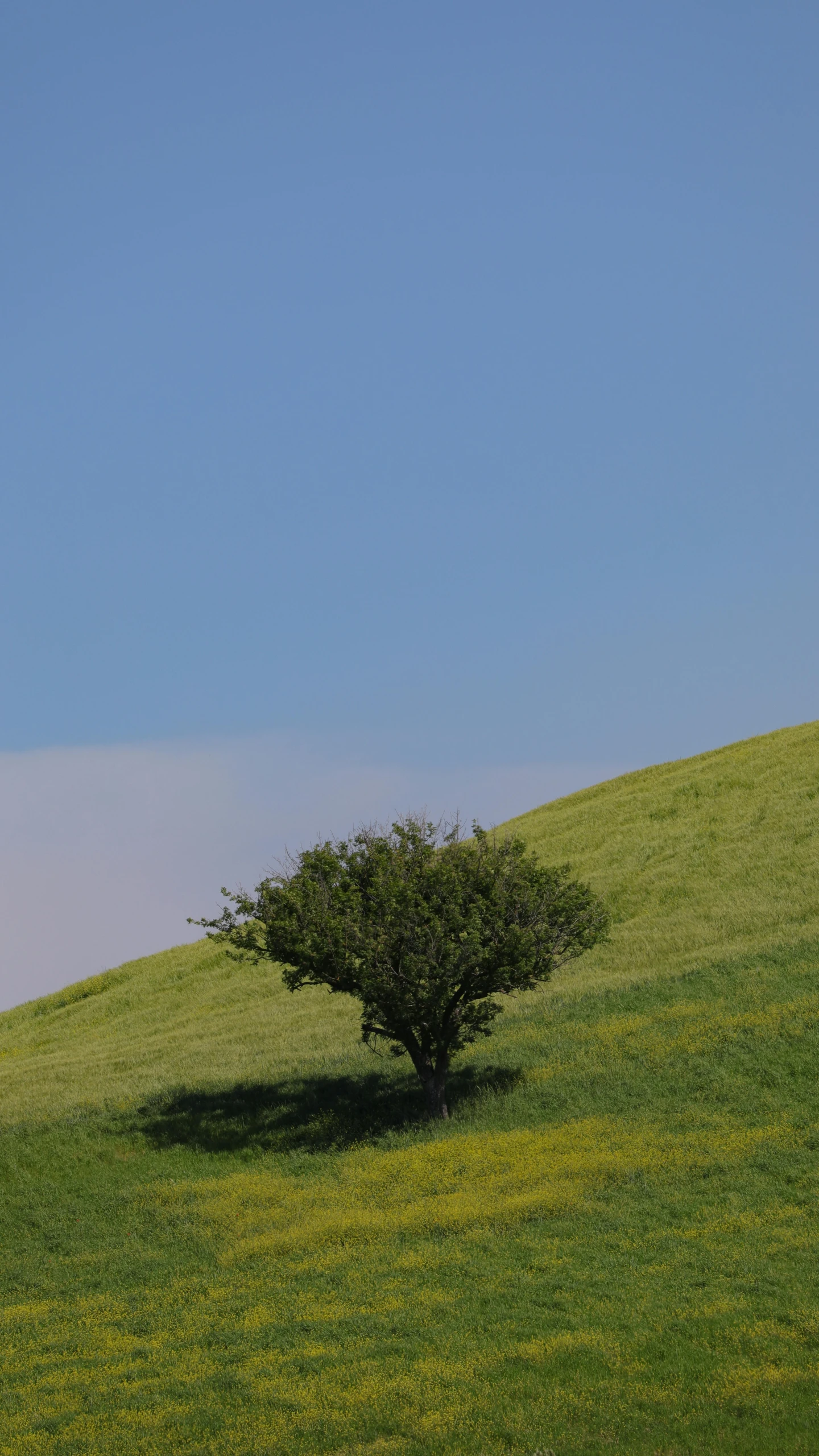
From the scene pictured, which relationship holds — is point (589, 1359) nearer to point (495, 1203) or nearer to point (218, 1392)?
point (218, 1392)

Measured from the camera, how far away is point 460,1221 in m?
28.1

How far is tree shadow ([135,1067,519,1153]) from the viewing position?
38906 millimetres

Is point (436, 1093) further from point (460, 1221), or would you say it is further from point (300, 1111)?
point (460, 1221)

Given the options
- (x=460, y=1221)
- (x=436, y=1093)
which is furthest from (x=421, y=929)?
(x=460, y=1221)

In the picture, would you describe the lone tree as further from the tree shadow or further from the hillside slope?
the hillside slope

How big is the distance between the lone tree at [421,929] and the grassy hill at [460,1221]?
295 centimetres

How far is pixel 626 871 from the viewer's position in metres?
63.8

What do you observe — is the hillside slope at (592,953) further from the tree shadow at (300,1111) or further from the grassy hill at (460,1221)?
the tree shadow at (300,1111)

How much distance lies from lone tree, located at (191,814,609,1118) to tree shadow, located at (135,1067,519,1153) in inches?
54.7

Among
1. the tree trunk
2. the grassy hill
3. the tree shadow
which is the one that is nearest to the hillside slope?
the grassy hill

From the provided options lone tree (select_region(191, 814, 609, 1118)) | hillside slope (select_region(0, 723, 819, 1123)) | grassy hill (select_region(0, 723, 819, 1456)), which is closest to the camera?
grassy hill (select_region(0, 723, 819, 1456))

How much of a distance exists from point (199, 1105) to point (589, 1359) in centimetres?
2587

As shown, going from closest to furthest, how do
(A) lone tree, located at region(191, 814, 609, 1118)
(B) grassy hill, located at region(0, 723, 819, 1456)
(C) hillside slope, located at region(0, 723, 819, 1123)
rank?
(B) grassy hill, located at region(0, 723, 819, 1456) < (A) lone tree, located at region(191, 814, 609, 1118) < (C) hillside slope, located at region(0, 723, 819, 1123)

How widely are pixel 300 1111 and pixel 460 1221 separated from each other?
14.3 m
